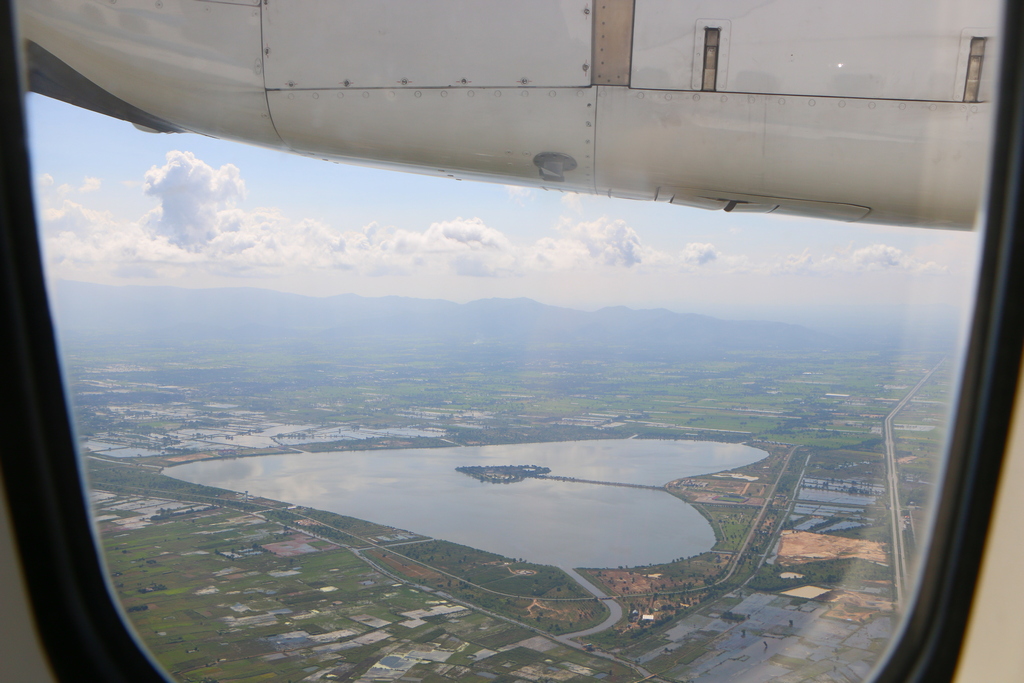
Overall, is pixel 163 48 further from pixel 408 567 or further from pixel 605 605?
pixel 605 605

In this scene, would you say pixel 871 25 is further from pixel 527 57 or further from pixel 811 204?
pixel 527 57

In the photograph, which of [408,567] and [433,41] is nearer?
[433,41]

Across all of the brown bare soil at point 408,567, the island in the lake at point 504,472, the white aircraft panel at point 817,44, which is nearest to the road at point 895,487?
the white aircraft panel at point 817,44

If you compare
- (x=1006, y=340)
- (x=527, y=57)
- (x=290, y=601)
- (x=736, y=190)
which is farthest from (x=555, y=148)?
(x=290, y=601)

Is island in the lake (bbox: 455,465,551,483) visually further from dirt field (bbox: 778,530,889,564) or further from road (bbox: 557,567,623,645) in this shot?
dirt field (bbox: 778,530,889,564)

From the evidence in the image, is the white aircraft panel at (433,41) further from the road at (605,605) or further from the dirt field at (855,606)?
the road at (605,605)

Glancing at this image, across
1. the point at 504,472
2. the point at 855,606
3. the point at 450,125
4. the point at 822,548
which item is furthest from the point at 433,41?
the point at 504,472

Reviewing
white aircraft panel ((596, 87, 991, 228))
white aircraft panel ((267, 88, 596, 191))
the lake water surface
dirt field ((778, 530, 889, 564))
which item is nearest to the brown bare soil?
the lake water surface
